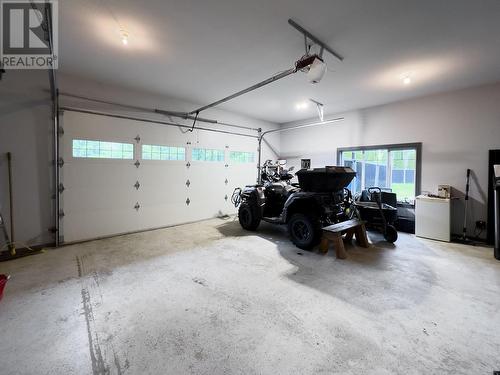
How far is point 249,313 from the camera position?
213 centimetres

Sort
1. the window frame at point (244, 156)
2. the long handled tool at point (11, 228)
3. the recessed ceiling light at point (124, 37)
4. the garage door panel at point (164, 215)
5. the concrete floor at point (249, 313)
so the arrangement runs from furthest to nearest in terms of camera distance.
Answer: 1. the window frame at point (244, 156)
2. the garage door panel at point (164, 215)
3. the long handled tool at point (11, 228)
4. the recessed ceiling light at point (124, 37)
5. the concrete floor at point (249, 313)

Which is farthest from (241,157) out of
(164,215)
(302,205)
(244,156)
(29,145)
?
(29,145)

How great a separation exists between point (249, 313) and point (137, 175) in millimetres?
4122

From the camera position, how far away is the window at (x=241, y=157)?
22.5 ft

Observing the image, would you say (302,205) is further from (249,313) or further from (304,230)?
(249,313)

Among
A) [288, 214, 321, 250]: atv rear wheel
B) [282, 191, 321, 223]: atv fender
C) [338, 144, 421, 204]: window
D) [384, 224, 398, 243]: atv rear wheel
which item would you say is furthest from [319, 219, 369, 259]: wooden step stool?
[338, 144, 421, 204]: window

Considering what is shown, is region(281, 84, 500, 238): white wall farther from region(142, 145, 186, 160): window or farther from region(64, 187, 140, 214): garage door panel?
region(64, 187, 140, 214): garage door panel

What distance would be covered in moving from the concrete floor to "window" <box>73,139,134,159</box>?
6.26 ft

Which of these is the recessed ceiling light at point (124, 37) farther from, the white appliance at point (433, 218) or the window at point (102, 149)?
the white appliance at point (433, 218)

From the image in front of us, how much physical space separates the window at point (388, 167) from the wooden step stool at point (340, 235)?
219 cm

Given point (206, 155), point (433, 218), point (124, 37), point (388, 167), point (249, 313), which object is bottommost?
point (249, 313)

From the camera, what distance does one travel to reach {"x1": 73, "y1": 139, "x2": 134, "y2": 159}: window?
4.25 m

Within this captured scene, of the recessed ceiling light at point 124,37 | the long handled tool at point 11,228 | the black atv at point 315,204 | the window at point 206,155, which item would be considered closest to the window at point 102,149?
the long handled tool at point 11,228

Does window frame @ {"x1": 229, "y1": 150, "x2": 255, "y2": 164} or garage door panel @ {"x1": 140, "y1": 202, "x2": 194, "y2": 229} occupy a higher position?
window frame @ {"x1": 229, "y1": 150, "x2": 255, "y2": 164}
